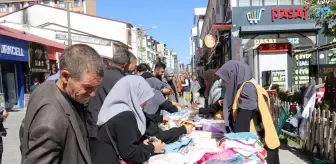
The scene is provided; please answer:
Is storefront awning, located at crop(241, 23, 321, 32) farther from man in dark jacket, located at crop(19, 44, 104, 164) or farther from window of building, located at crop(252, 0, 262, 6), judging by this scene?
man in dark jacket, located at crop(19, 44, 104, 164)

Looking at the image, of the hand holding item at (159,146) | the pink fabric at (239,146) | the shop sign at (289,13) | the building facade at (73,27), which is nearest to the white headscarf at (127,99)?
the hand holding item at (159,146)

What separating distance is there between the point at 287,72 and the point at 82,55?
1484 centimetres

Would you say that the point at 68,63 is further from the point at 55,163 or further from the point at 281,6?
the point at 281,6

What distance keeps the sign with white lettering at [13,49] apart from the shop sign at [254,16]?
40.8 ft

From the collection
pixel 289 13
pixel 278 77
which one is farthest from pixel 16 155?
pixel 289 13

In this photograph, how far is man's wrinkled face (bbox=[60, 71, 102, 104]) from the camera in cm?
184

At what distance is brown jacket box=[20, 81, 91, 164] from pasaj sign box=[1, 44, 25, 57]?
1789 centimetres

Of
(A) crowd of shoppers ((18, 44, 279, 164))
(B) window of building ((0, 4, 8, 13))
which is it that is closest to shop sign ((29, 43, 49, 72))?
(A) crowd of shoppers ((18, 44, 279, 164))

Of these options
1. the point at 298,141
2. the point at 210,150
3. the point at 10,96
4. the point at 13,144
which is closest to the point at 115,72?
the point at 210,150

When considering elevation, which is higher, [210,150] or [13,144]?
[210,150]

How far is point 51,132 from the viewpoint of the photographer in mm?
1691

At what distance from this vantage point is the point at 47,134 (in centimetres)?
168

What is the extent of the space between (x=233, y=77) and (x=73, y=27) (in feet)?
140

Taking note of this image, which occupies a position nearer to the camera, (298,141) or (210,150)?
(210,150)
